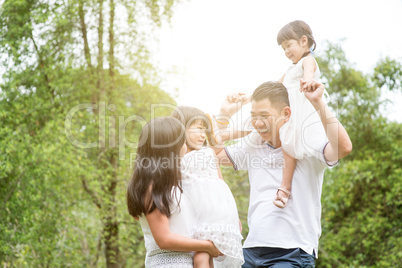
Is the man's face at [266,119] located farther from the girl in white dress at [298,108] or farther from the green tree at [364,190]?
the green tree at [364,190]

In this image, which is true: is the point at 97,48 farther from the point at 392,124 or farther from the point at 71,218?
the point at 392,124

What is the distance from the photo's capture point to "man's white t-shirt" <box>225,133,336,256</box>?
6.46ft

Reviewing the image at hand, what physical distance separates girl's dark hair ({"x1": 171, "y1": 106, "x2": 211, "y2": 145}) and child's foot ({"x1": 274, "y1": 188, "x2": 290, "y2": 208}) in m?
0.54

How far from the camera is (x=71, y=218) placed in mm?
6473

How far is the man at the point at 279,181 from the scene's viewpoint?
1.83 meters

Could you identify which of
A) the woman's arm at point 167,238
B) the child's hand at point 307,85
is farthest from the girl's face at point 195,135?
the child's hand at point 307,85

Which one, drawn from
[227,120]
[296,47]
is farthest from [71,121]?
[296,47]

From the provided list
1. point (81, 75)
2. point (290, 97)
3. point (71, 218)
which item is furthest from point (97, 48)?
point (290, 97)

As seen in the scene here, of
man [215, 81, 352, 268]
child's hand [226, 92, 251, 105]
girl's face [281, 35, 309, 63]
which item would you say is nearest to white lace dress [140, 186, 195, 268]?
man [215, 81, 352, 268]

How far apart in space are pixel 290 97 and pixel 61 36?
603cm

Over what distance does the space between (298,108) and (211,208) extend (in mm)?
656

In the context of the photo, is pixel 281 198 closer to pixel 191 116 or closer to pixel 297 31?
pixel 191 116

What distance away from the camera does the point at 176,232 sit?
1.91 metres

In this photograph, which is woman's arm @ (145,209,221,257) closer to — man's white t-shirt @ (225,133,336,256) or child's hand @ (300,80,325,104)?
man's white t-shirt @ (225,133,336,256)
